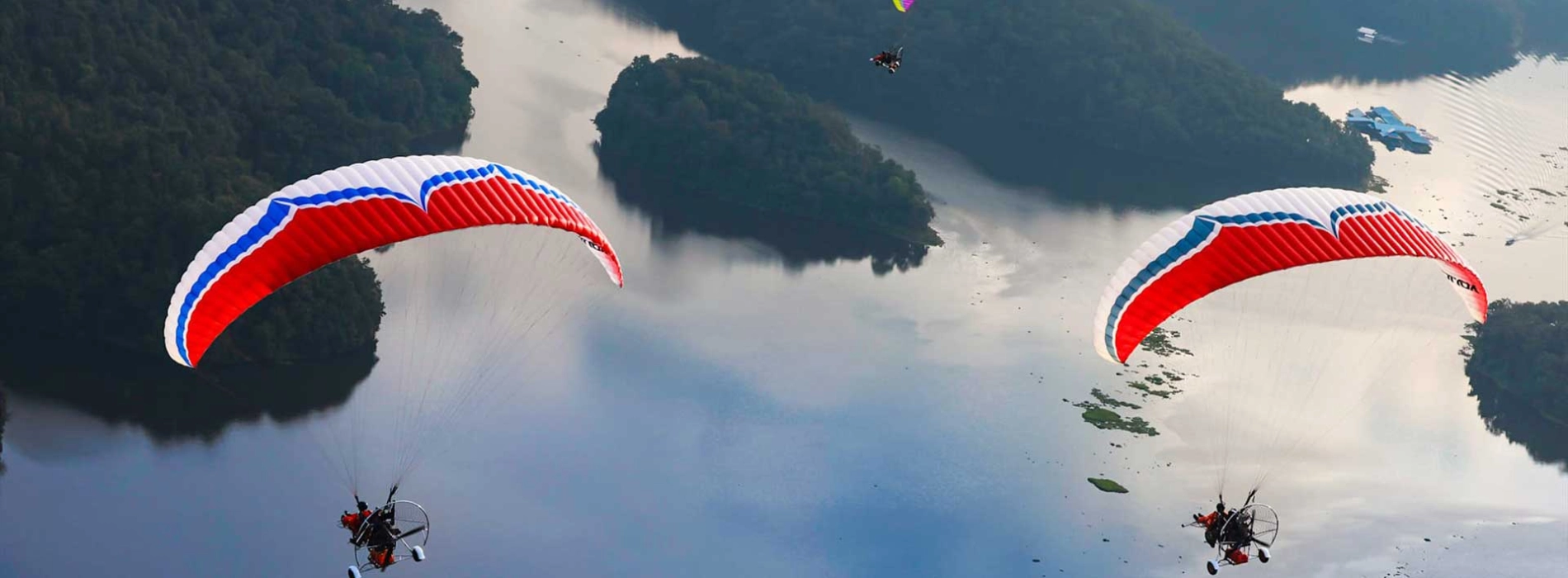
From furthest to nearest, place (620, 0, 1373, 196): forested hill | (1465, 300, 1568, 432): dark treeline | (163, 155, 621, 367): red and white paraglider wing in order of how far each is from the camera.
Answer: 1. (620, 0, 1373, 196): forested hill
2. (1465, 300, 1568, 432): dark treeline
3. (163, 155, 621, 367): red and white paraglider wing

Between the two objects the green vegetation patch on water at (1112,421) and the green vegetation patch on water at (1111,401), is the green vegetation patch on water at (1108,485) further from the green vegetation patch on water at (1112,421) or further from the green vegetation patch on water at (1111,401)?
the green vegetation patch on water at (1111,401)

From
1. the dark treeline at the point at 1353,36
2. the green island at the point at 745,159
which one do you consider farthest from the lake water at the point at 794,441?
the dark treeline at the point at 1353,36

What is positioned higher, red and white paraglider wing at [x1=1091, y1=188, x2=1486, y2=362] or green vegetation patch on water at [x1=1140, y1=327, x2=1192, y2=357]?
green vegetation patch on water at [x1=1140, y1=327, x2=1192, y2=357]

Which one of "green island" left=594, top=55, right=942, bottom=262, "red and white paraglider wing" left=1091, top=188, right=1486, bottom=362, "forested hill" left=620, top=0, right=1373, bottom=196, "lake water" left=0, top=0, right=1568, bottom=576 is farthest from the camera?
"forested hill" left=620, top=0, right=1373, bottom=196

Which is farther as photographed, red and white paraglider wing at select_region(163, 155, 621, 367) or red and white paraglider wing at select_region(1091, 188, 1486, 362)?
red and white paraglider wing at select_region(1091, 188, 1486, 362)

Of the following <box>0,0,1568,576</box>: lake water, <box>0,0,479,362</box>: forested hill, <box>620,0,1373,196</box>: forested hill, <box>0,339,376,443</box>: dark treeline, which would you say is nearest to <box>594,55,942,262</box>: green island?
<box>0,0,1568,576</box>: lake water

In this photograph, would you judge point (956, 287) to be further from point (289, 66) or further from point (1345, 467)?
point (289, 66)

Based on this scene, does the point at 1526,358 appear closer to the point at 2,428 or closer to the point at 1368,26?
the point at 2,428

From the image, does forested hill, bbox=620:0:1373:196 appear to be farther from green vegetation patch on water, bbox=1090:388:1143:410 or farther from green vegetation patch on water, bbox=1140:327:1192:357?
green vegetation patch on water, bbox=1090:388:1143:410
